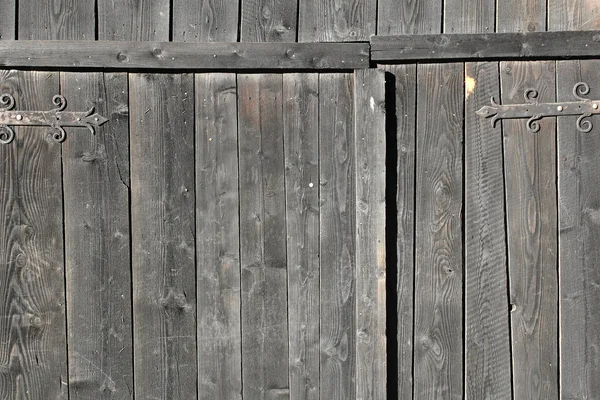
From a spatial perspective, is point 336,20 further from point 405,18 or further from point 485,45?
point 485,45

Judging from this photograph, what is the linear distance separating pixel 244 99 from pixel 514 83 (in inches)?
47.9

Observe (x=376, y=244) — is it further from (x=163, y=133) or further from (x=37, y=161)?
(x=37, y=161)

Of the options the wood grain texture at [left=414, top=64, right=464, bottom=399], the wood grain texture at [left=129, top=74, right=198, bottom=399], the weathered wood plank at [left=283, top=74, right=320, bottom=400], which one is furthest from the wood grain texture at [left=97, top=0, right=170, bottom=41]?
the wood grain texture at [left=414, top=64, right=464, bottom=399]

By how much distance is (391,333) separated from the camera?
3.31 meters

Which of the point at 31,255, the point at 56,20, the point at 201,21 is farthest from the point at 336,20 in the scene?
the point at 31,255

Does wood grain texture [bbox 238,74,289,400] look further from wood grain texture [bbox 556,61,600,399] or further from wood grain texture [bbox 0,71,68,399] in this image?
wood grain texture [bbox 556,61,600,399]

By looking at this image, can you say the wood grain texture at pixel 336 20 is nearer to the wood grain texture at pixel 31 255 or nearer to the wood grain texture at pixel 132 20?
the wood grain texture at pixel 132 20

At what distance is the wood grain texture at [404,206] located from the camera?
3.30 metres

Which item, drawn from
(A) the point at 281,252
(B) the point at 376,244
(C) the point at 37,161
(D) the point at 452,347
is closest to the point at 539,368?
(D) the point at 452,347

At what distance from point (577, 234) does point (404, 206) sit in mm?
791

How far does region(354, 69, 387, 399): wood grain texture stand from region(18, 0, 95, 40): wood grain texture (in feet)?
4.05

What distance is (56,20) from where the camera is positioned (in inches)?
129

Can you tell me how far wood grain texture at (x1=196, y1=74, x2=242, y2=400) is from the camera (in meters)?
3.26

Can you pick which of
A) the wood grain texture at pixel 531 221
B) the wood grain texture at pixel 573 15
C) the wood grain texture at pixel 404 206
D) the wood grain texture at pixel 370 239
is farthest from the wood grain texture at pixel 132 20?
the wood grain texture at pixel 573 15
